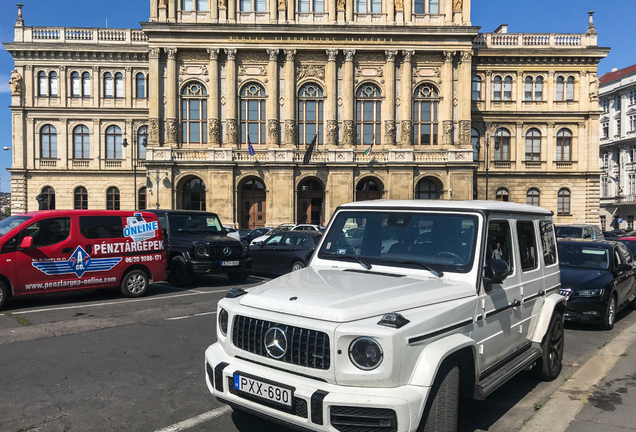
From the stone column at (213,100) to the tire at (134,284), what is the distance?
2711 cm

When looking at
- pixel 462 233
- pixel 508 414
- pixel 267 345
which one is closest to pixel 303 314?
pixel 267 345

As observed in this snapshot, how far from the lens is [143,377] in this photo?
5.76 m

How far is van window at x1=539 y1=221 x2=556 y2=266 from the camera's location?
5750mm

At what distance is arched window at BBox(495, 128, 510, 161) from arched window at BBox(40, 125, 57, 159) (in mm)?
39579

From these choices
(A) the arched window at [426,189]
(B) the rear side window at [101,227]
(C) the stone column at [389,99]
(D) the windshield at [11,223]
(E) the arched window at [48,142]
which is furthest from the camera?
(E) the arched window at [48,142]

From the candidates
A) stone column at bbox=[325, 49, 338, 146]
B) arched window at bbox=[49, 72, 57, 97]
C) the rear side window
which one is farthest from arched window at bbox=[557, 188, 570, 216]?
arched window at bbox=[49, 72, 57, 97]

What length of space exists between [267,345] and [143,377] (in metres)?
2.87

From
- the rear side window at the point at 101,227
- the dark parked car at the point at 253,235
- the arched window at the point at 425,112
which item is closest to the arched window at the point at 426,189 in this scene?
the arched window at the point at 425,112

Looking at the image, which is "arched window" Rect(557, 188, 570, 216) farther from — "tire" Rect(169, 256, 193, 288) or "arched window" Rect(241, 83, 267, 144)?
"tire" Rect(169, 256, 193, 288)

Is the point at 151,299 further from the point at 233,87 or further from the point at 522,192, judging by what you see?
the point at 522,192

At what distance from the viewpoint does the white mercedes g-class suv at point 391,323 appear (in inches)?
128

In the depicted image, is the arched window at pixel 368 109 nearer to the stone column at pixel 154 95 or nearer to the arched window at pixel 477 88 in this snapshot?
the arched window at pixel 477 88

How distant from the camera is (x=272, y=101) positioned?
3784cm

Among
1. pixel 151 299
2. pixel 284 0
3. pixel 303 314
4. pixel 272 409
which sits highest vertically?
pixel 284 0
